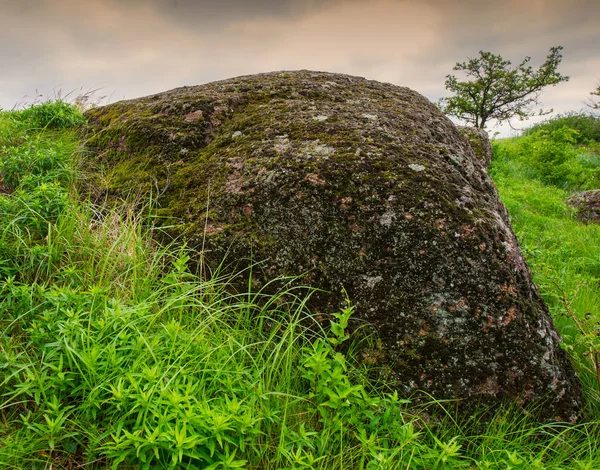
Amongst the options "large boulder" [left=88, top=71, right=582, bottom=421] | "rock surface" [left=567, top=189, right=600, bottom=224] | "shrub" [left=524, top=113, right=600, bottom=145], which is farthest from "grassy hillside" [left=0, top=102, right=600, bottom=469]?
"shrub" [left=524, top=113, right=600, bottom=145]

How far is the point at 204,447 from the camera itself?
5.77 ft

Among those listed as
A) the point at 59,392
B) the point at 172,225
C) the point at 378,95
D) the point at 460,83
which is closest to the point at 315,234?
the point at 172,225

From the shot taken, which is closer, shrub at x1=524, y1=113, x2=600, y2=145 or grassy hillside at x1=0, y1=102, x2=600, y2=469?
grassy hillside at x1=0, y1=102, x2=600, y2=469

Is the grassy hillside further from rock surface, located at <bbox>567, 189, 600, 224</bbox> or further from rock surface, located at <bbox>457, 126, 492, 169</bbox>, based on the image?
rock surface, located at <bbox>457, 126, 492, 169</bbox>

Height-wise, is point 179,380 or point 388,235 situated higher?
point 388,235

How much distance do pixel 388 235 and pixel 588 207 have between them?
7785 millimetres

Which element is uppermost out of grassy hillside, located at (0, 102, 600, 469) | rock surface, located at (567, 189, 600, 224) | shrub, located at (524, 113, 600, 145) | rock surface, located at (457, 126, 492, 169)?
shrub, located at (524, 113, 600, 145)

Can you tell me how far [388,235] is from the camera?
257cm

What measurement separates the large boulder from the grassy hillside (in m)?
0.18

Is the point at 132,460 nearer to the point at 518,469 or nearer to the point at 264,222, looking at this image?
the point at 264,222

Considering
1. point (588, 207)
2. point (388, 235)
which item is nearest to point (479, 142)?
point (588, 207)

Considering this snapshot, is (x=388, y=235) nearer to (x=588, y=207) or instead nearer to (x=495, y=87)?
(x=588, y=207)

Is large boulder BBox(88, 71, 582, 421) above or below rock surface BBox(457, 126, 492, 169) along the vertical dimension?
below

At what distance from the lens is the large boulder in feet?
7.81
